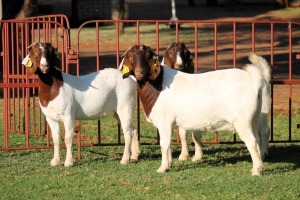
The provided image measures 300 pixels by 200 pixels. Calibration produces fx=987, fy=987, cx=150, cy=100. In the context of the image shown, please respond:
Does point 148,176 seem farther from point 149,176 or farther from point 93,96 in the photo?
point 93,96

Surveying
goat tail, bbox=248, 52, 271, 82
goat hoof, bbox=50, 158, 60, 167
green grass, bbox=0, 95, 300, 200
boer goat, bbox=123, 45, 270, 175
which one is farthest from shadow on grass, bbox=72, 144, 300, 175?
goat tail, bbox=248, 52, 271, 82

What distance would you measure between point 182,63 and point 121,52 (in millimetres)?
21270

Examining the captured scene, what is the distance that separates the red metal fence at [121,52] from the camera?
1466 centimetres

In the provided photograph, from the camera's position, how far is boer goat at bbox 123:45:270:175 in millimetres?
12156

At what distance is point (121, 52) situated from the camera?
114 ft

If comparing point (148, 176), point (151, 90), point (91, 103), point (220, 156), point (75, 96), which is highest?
point (151, 90)

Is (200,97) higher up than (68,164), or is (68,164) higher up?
(200,97)

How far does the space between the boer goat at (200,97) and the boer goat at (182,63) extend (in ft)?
2.82

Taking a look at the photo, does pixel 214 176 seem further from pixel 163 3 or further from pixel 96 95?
Answer: pixel 163 3

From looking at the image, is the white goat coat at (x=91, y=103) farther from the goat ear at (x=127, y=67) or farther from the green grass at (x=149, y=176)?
the goat ear at (x=127, y=67)

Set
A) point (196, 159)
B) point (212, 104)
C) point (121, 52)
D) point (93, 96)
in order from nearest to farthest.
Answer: point (212, 104) < point (93, 96) < point (196, 159) < point (121, 52)

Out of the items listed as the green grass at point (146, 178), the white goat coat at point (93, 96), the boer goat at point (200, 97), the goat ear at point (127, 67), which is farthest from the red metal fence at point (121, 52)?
the boer goat at point (200, 97)

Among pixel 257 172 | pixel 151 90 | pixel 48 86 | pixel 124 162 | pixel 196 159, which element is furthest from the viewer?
pixel 196 159

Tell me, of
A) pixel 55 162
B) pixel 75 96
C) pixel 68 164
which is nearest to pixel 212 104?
pixel 75 96
